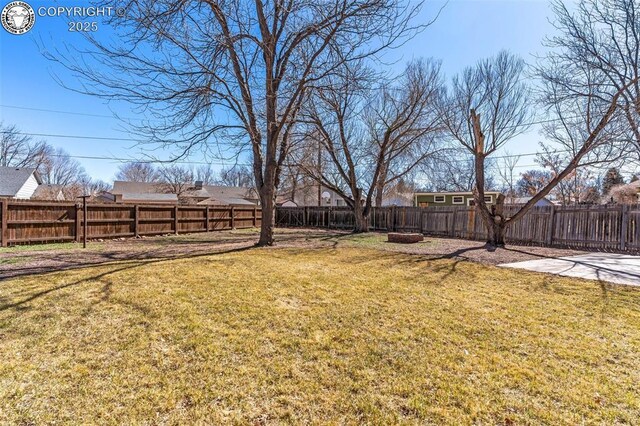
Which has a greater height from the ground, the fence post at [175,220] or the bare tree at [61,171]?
the bare tree at [61,171]

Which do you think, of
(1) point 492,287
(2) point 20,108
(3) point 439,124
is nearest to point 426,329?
(1) point 492,287

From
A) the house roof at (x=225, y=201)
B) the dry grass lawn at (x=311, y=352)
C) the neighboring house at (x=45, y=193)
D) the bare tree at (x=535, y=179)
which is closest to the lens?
the dry grass lawn at (x=311, y=352)

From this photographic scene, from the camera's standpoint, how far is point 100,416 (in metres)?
→ 1.73

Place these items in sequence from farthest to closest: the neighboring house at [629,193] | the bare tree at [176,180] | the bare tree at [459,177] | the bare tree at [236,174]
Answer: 1. the bare tree at [176,180]
2. the bare tree at [459,177]
3. the neighboring house at [629,193]
4. the bare tree at [236,174]

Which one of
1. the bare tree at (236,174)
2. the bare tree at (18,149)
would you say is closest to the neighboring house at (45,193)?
the bare tree at (18,149)

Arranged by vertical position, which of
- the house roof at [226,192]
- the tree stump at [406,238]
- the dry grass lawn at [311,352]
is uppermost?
the house roof at [226,192]

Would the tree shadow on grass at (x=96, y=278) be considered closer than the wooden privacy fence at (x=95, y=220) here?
Yes

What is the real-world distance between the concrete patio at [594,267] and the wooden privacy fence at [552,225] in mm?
1507

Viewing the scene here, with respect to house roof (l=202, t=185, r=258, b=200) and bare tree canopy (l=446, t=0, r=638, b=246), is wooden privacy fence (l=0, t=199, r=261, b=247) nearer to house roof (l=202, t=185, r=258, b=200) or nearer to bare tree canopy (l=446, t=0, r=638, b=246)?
bare tree canopy (l=446, t=0, r=638, b=246)

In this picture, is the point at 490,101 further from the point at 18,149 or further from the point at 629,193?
the point at 18,149

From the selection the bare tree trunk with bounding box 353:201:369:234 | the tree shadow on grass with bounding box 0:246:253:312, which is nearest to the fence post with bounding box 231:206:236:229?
the bare tree trunk with bounding box 353:201:369:234

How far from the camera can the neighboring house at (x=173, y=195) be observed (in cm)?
3522

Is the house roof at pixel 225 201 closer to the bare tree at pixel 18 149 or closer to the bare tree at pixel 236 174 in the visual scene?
the bare tree at pixel 236 174

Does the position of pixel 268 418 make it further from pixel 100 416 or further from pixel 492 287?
pixel 492 287
